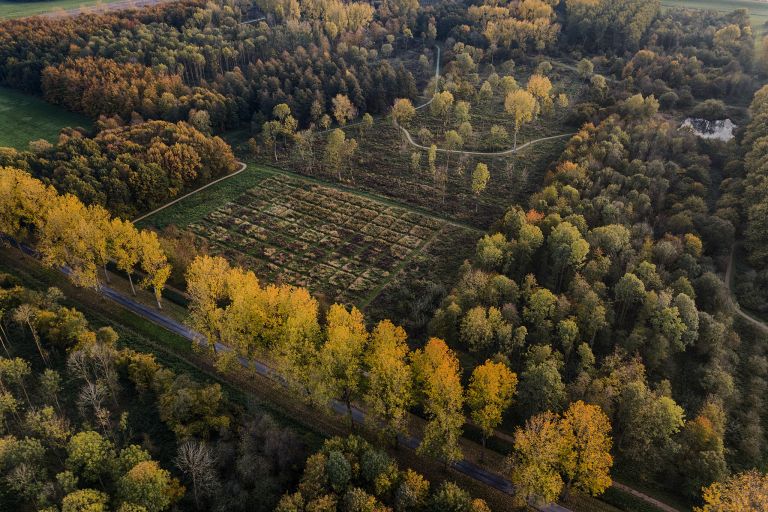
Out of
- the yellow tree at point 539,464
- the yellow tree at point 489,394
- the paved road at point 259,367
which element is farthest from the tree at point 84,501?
the yellow tree at point 539,464

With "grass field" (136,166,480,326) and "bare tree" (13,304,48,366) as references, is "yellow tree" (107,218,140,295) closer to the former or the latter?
"bare tree" (13,304,48,366)

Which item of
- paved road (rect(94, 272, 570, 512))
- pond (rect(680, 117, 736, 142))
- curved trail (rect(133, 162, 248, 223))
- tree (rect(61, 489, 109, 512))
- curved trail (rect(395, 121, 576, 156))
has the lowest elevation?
paved road (rect(94, 272, 570, 512))

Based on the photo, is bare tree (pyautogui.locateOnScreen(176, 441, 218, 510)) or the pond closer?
bare tree (pyautogui.locateOnScreen(176, 441, 218, 510))

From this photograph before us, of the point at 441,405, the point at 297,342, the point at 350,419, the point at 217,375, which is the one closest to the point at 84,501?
the point at 217,375

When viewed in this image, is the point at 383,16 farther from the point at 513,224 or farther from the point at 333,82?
the point at 513,224

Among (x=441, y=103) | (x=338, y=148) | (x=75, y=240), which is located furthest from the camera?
(x=441, y=103)

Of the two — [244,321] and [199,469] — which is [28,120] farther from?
[199,469]

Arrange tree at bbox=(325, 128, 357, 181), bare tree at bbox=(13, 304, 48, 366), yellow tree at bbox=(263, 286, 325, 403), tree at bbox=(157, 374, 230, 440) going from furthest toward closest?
tree at bbox=(325, 128, 357, 181) < bare tree at bbox=(13, 304, 48, 366) < yellow tree at bbox=(263, 286, 325, 403) < tree at bbox=(157, 374, 230, 440)

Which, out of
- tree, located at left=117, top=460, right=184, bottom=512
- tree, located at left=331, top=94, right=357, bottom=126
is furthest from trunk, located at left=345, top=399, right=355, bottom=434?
tree, located at left=331, top=94, right=357, bottom=126
